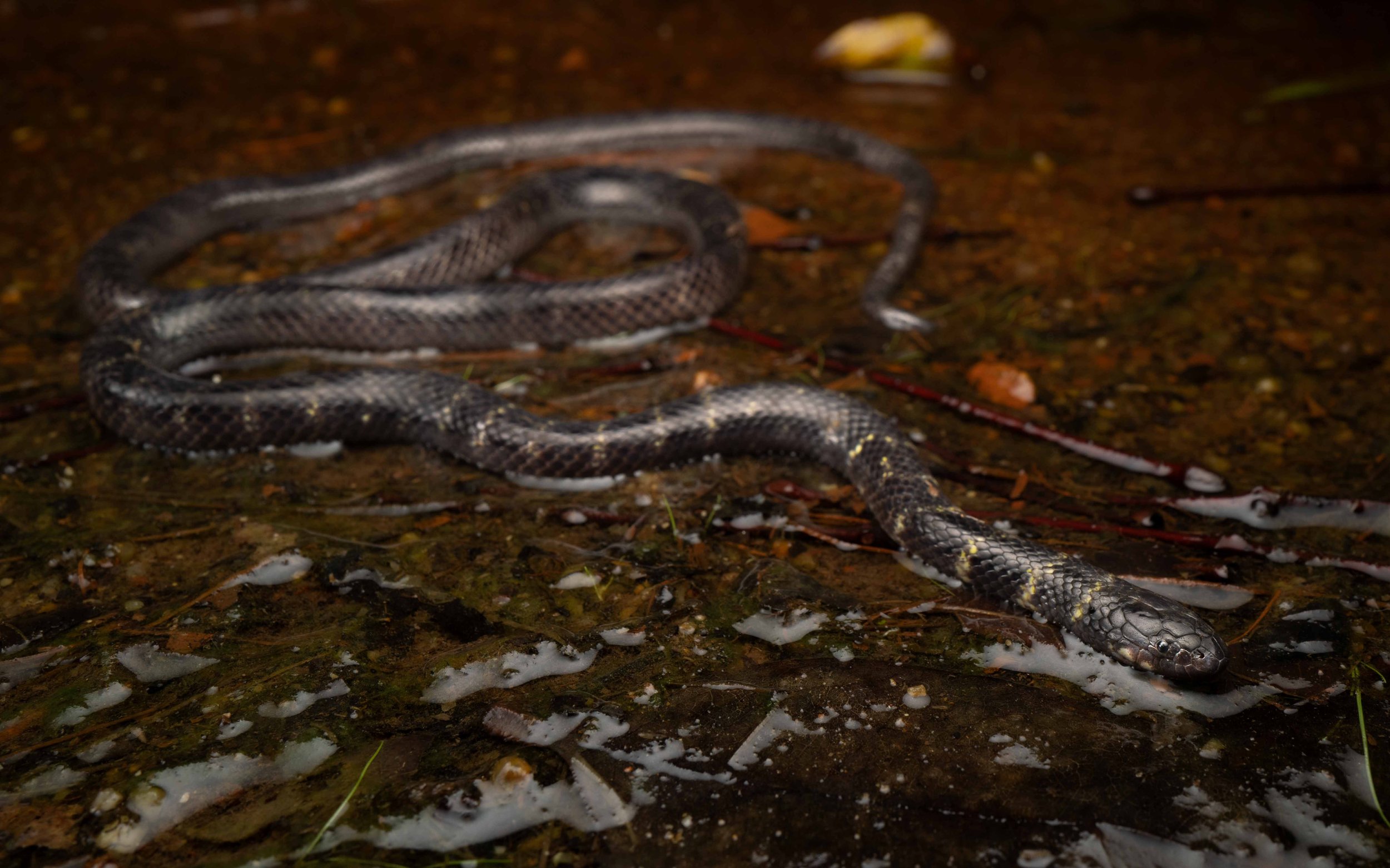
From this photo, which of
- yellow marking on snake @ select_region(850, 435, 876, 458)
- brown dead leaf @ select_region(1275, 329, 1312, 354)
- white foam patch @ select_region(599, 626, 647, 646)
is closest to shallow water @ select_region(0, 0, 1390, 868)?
white foam patch @ select_region(599, 626, 647, 646)

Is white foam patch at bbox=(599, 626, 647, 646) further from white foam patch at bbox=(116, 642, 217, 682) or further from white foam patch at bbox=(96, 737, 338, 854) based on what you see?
white foam patch at bbox=(116, 642, 217, 682)

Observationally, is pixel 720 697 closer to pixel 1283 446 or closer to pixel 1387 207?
pixel 1283 446

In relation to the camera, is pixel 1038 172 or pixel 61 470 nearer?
pixel 61 470

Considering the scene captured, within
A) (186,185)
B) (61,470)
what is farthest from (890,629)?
(186,185)

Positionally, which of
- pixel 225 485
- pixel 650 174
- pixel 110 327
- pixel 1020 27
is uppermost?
pixel 1020 27

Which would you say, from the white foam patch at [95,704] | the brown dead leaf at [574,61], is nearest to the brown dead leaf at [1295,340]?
the white foam patch at [95,704]

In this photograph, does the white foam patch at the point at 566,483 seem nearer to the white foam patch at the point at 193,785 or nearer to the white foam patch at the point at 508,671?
the white foam patch at the point at 508,671
